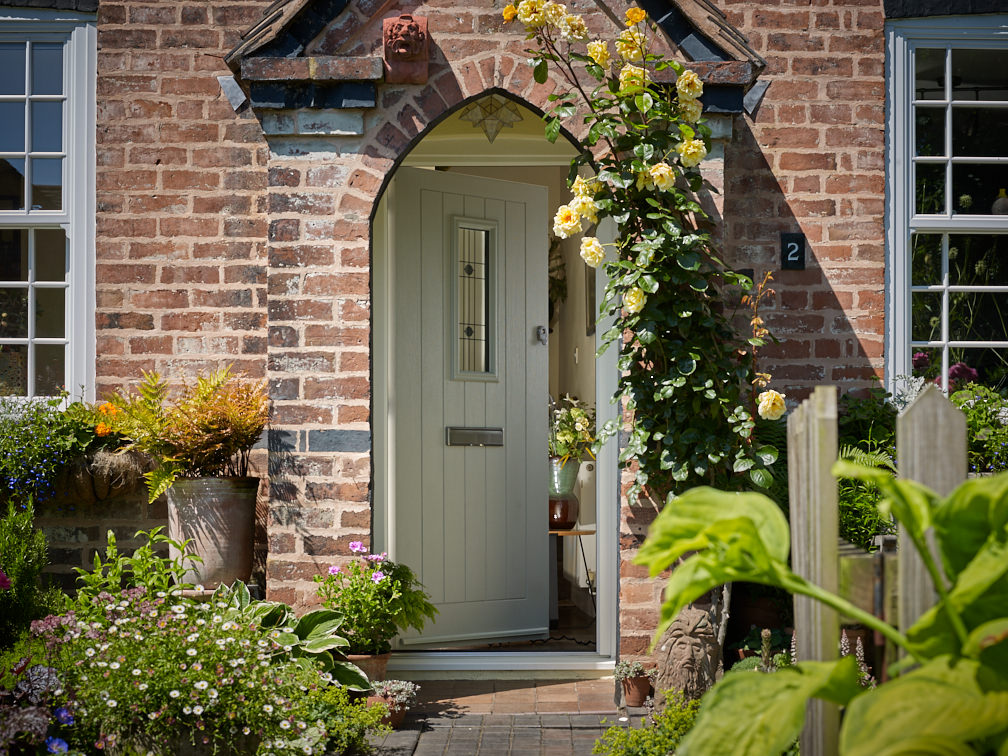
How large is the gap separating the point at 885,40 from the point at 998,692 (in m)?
4.50

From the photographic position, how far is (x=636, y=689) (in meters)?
4.47

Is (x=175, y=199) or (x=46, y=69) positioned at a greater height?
(x=46, y=69)

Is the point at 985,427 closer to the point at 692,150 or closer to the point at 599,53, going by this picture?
the point at 692,150

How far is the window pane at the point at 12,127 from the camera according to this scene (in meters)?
5.26

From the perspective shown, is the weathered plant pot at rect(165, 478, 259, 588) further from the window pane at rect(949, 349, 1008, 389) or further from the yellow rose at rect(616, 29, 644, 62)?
the window pane at rect(949, 349, 1008, 389)

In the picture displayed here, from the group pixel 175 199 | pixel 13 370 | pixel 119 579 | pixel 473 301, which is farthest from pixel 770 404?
pixel 13 370

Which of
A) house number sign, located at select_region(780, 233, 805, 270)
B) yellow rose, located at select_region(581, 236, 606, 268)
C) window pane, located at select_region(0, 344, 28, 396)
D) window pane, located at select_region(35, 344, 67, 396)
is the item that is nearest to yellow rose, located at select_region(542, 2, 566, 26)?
yellow rose, located at select_region(581, 236, 606, 268)

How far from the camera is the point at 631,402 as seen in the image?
4414 millimetres

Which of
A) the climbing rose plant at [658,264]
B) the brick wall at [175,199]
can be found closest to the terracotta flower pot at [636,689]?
the climbing rose plant at [658,264]

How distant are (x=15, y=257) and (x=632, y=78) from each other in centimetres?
325

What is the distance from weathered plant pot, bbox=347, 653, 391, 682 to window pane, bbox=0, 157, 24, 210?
288cm

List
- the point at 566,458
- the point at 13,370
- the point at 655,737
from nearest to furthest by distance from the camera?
the point at 655,737 → the point at 13,370 → the point at 566,458

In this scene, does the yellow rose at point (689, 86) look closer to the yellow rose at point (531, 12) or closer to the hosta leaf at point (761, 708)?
the yellow rose at point (531, 12)

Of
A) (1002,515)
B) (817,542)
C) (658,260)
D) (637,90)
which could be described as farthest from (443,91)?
(1002,515)
